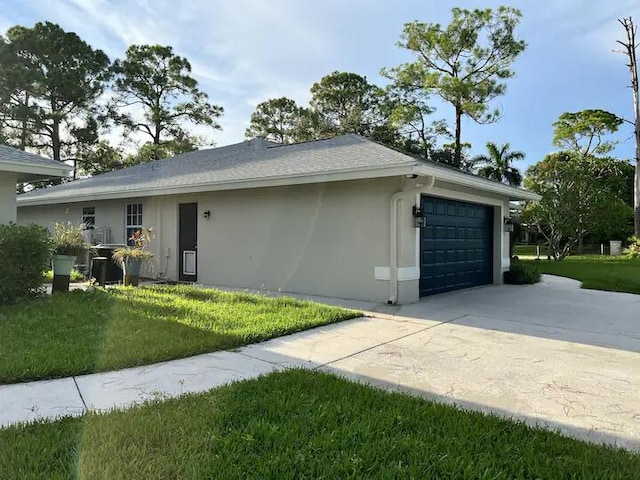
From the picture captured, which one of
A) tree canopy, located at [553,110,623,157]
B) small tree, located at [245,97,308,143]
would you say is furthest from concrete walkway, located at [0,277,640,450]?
tree canopy, located at [553,110,623,157]

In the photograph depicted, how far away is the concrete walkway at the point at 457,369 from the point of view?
3490mm

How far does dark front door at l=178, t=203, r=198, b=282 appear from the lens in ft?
37.9

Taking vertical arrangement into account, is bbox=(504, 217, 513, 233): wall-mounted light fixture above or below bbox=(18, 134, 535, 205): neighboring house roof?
below

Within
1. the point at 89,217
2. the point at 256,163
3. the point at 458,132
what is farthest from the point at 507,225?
the point at 458,132

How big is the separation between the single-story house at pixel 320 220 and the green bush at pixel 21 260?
12.8ft

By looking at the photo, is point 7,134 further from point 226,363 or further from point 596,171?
point 596,171

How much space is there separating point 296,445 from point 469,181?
758 cm

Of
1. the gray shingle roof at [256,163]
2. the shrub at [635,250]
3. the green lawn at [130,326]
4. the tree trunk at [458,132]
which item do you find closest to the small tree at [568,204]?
the shrub at [635,250]

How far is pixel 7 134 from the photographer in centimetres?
2573

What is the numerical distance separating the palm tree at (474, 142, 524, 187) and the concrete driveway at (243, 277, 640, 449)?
77.6ft

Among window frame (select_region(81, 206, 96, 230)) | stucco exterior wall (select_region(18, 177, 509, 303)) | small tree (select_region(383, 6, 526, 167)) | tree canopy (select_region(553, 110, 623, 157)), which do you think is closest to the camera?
stucco exterior wall (select_region(18, 177, 509, 303))

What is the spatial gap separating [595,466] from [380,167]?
5.75 m

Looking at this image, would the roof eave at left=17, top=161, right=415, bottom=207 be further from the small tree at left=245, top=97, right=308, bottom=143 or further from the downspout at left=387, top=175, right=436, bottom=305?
the small tree at left=245, top=97, right=308, bottom=143

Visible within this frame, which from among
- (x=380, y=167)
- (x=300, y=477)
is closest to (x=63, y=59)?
(x=380, y=167)
